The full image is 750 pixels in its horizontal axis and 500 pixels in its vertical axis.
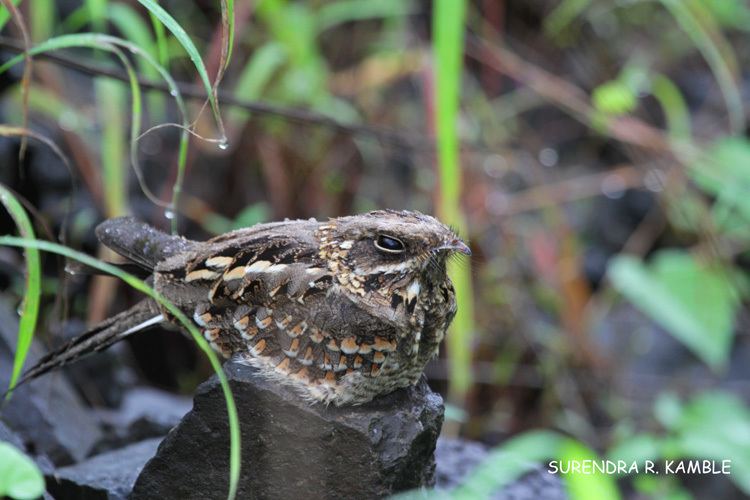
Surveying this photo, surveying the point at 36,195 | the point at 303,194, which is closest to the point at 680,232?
the point at 303,194

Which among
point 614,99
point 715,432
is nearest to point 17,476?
point 715,432

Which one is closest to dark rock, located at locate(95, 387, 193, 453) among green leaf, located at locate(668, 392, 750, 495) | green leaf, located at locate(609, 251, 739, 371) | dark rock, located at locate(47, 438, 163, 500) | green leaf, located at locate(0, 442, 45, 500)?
dark rock, located at locate(47, 438, 163, 500)

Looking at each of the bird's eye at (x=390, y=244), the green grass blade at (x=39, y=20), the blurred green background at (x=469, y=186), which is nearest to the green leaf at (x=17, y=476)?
the bird's eye at (x=390, y=244)

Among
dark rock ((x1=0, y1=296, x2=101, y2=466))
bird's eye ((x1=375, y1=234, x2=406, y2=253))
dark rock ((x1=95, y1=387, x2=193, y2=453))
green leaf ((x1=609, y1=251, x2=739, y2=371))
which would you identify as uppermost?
green leaf ((x1=609, y1=251, x2=739, y2=371))

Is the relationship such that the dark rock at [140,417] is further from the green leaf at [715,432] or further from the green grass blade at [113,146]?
the green leaf at [715,432]

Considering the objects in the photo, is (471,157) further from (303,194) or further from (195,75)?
(195,75)

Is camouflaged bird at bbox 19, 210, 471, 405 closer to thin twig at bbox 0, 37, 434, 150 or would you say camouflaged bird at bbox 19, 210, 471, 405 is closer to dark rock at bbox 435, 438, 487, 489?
dark rock at bbox 435, 438, 487, 489
